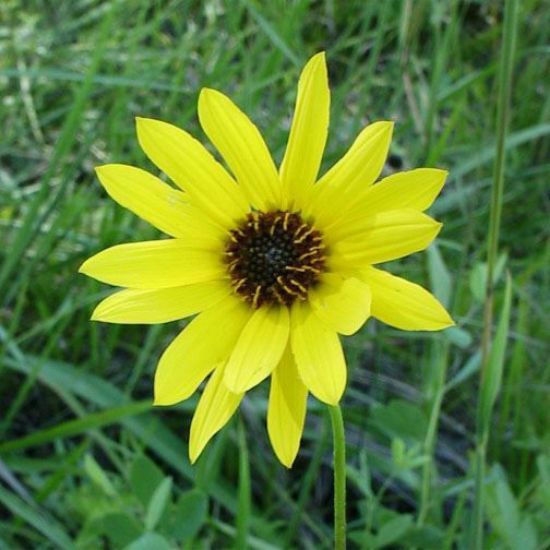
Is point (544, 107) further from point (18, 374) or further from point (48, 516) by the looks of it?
point (48, 516)

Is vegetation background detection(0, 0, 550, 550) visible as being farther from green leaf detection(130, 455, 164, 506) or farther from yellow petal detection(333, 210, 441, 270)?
yellow petal detection(333, 210, 441, 270)

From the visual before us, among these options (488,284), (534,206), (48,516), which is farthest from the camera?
(534,206)

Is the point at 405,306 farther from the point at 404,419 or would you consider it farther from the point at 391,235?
the point at 404,419

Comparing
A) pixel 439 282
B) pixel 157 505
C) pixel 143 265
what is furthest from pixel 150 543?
pixel 439 282

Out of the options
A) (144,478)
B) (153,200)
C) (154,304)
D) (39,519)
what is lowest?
(39,519)

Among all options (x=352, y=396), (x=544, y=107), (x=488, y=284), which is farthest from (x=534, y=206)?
(x=488, y=284)

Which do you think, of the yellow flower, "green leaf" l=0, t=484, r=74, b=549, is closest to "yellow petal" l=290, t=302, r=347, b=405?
the yellow flower
